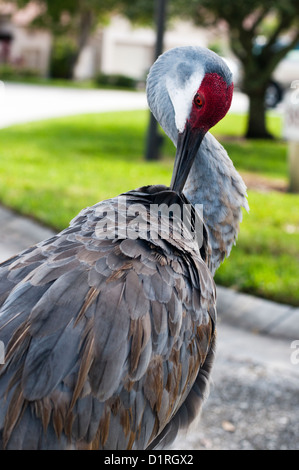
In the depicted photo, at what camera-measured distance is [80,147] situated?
11383 millimetres

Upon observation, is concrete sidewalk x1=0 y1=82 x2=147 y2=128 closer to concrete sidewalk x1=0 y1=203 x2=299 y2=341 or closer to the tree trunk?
the tree trunk

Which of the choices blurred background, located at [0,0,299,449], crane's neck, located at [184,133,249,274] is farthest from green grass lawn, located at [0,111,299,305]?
crane's neck, located at [184,133,249,274]

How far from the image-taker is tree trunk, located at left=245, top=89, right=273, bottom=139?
1409 centimetres

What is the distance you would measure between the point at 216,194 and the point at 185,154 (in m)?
0.29

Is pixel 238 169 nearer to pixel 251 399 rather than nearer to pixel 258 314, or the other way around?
pixel 258 314

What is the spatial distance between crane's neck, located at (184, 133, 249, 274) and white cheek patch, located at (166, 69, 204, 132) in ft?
0.73

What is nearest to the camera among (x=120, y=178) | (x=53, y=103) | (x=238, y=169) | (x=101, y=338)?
(x=101, y=338)

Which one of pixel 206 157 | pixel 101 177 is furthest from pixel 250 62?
pixel 206 157

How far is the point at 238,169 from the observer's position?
10.3m

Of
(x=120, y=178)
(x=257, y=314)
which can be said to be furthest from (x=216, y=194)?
(x=120, y=178)

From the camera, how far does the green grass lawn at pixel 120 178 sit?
5.58 metres

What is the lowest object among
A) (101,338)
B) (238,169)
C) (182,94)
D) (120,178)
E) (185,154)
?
(238,169)

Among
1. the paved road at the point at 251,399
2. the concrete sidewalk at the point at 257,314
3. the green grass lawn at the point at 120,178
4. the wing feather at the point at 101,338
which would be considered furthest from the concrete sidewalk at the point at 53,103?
the wing feather at the point at 101,338

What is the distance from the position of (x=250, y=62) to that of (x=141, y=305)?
462 inches
